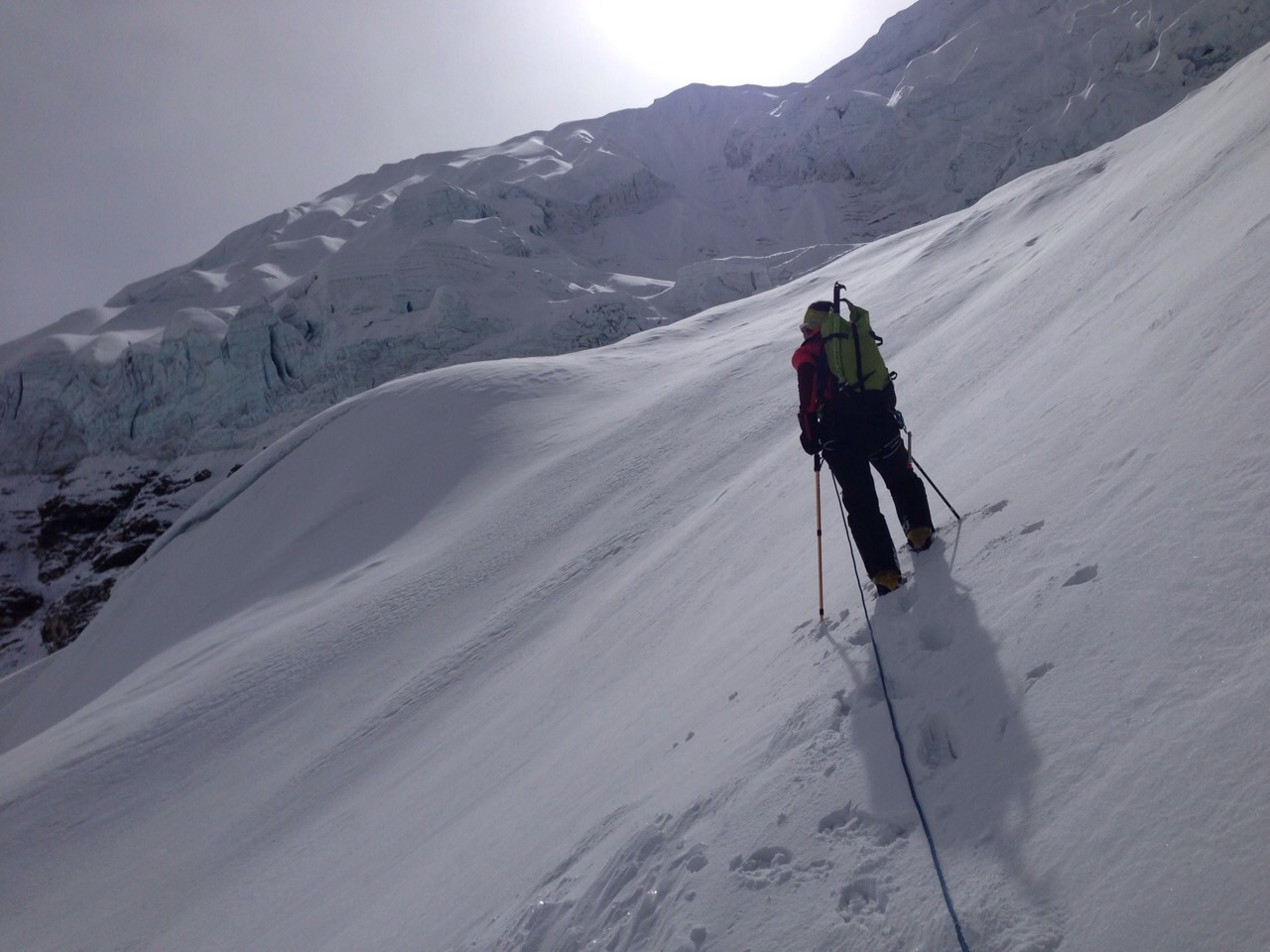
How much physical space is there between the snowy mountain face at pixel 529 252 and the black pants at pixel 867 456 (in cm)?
4279

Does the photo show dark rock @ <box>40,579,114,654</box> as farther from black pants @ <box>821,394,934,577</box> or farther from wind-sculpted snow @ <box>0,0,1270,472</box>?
black pants @ <box>821,394,934,577</box>


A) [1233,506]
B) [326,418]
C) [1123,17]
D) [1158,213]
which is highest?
[1123,17]

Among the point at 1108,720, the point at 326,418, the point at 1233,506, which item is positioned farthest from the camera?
the point at 326,418

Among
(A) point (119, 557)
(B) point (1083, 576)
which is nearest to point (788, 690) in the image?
(B) point (1083, 576)

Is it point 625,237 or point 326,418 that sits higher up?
point 625,237

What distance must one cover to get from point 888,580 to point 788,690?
81cm

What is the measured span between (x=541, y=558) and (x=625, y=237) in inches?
2616

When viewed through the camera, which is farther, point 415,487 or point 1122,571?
point 415,487

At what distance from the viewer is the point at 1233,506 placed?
8.41 ft

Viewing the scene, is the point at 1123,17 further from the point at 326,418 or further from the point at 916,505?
the point at 916,505


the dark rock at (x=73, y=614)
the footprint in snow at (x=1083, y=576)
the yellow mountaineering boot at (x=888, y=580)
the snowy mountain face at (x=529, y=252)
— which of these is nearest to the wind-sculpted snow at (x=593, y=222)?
the snowy mountain face at (x=529, y=252)

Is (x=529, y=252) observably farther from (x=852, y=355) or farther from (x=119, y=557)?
(x=852, y=355)

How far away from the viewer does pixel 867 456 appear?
430 centimetres

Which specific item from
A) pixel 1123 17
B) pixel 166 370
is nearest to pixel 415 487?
pixel 166 370
